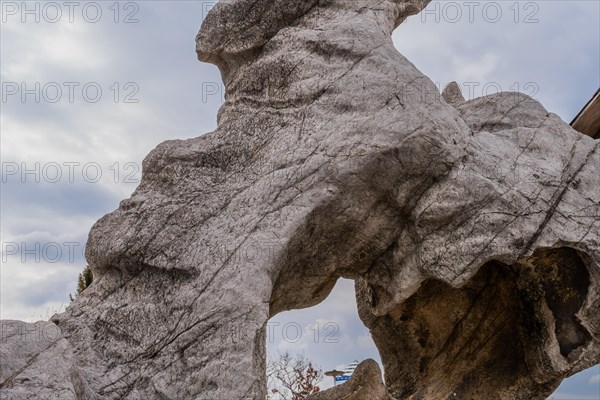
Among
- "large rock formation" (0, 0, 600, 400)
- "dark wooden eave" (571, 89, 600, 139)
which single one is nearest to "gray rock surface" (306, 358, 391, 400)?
"large rock formation" (0, 0, 600, 400)

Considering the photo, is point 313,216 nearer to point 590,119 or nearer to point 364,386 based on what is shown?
point 364,386

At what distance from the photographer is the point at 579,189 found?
5.90m

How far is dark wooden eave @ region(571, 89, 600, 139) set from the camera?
27.3 feet

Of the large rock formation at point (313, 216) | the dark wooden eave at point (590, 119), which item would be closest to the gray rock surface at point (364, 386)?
the large rock formation at point (313, 216)

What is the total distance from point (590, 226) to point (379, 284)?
5.79ft

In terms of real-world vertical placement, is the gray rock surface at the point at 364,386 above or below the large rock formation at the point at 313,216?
below

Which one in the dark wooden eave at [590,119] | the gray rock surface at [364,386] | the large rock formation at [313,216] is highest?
the dark wooden eave at [590,119]

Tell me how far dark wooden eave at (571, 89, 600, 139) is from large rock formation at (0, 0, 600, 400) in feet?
6.64

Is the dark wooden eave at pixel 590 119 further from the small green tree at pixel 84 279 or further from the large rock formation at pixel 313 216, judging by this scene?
the small green tree at pixel 84 279

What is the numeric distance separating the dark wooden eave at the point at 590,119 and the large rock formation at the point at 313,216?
2.03 metres

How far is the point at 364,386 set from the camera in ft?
23.4

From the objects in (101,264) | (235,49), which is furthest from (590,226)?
(101,264)

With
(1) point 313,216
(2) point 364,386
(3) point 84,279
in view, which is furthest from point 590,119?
(3) point 84,279

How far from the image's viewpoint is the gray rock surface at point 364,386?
23.3ft
